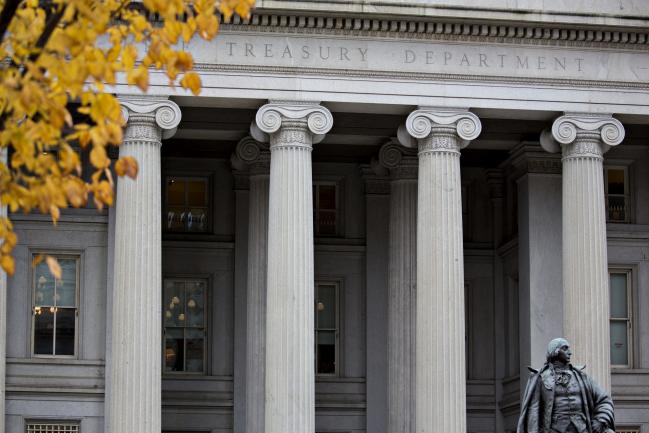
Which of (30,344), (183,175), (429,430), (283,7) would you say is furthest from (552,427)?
(183,175)

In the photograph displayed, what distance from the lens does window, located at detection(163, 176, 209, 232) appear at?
44.7 m

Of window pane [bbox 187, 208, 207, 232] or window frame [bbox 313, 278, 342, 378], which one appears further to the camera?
window pane [bbox 187, 208, 207, 232]

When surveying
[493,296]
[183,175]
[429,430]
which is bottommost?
[429,430]

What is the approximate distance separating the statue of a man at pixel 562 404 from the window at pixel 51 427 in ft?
59.3

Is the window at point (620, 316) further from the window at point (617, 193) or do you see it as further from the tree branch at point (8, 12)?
the tree branch at point (8, 12)

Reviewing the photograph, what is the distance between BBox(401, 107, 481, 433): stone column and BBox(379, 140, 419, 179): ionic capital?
12.3 feet

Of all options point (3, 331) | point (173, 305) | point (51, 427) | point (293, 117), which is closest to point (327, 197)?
point (173, 305)

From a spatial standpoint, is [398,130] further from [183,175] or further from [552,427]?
[552,427]

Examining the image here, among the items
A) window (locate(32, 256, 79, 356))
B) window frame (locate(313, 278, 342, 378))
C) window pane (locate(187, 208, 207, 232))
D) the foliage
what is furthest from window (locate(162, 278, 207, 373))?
the foliage

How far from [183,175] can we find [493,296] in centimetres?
889

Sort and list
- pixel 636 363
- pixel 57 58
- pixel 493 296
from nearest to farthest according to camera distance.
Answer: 1. pixel 57 58
2. pixel 636 363
3. pixel 493 296

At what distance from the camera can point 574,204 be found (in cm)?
3819

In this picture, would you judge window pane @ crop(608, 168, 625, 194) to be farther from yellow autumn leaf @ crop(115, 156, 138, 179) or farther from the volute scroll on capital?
yellow autumn leaf @ crop(115, 156, 138, 179)

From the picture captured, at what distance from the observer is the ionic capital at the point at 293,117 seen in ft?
122
